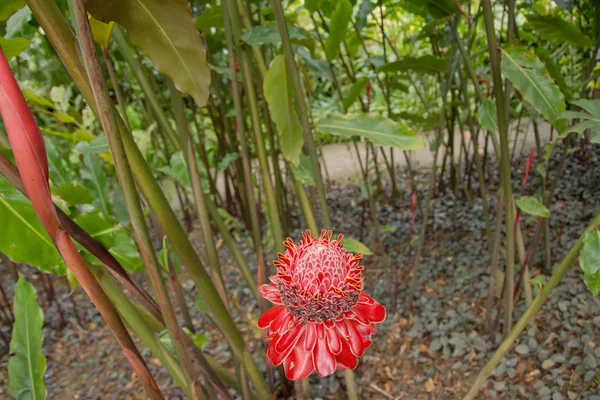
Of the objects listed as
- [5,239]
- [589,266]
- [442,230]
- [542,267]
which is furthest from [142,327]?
[442,230]

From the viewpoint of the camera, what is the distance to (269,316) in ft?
1.49

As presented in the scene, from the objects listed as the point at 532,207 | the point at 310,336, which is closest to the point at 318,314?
the point at 310,336

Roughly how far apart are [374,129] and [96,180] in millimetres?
733

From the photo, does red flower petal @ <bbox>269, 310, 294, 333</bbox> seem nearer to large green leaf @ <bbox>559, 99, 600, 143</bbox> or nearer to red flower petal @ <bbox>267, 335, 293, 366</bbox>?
red flower petal @ <bbox>267, 335, 293, 366</bbox>

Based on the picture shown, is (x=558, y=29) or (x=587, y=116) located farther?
(x=558, y=29)

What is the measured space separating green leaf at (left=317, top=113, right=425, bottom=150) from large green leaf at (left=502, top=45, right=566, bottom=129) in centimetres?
21

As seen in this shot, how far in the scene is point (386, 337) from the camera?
1318 mm

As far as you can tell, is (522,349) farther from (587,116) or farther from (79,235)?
(79,235)

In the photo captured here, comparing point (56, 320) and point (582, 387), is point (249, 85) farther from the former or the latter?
point (56, 320)

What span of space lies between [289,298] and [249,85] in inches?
19.0

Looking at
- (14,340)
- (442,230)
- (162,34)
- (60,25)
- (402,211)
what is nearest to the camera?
(60,25)

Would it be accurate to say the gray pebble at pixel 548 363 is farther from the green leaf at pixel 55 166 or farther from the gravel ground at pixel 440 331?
the green leaf at pixel 55 166

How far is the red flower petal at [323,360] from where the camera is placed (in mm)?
385

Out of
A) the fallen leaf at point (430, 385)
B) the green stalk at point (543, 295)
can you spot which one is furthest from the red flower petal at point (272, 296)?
the fallen leaf at point (430, 385)
